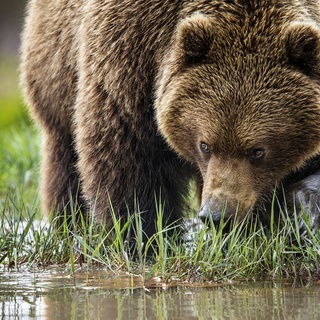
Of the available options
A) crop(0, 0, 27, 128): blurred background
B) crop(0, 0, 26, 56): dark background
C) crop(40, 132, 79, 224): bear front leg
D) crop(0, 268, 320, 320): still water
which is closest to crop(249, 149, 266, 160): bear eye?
crop(0, 268, 320, 320): still water

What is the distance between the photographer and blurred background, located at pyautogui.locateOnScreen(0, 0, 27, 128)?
16.0 meters

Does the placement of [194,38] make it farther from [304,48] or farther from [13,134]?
[13,134]

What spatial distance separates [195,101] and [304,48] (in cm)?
79

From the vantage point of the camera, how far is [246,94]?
5.32 m

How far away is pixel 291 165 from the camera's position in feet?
18.2

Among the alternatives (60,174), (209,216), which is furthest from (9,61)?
(209,216)

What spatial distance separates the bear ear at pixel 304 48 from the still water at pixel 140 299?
4.68ft

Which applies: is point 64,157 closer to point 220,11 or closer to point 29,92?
point 29,92

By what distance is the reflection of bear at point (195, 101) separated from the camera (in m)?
5.30

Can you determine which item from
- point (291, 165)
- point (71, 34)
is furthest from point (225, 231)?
point (71, 34)

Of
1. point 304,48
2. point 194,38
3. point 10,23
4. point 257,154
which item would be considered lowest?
point 257,154

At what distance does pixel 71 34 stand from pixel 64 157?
3.62ft

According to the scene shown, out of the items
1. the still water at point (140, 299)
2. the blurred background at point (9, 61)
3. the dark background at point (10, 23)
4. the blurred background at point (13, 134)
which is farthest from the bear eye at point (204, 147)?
the dark background at point (10, 23)

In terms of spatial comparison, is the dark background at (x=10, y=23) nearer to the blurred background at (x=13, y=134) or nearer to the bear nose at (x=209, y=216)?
the blurred background at (x=13, y=134)
